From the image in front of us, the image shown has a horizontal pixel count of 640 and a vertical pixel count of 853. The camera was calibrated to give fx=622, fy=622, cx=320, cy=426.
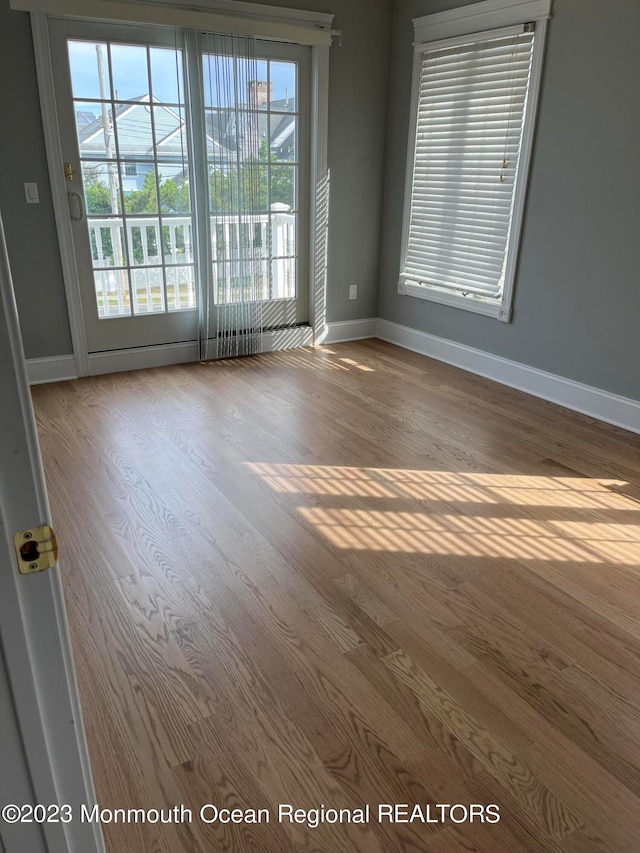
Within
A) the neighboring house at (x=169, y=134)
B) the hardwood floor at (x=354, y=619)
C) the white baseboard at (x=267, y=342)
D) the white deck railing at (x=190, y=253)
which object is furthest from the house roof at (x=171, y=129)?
the hardwood floor at (x=354, y=619)

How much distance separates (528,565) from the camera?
229 centimetres

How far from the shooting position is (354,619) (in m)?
1.99

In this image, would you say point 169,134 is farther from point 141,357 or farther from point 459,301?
point 459,301

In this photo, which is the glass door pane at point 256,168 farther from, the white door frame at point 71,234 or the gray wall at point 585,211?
the gray wall at point 585,211

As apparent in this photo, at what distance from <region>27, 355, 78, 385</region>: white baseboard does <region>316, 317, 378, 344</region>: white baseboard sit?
6.19ft

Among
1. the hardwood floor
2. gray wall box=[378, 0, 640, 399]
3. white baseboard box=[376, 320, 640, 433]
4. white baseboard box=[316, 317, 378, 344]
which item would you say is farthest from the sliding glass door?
gray wall box=[378, 0, 640, 399]

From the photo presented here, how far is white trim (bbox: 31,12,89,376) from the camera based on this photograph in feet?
11.3

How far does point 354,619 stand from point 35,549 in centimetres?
146

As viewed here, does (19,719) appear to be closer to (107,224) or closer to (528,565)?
(528,565)

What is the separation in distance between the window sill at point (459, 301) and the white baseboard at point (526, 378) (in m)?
0.27

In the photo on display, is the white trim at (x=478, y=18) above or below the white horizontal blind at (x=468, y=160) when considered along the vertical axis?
above

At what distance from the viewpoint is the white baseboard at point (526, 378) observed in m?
3.53

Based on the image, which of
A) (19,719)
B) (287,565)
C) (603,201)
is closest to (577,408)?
(603,201)

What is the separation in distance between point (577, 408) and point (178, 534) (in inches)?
100
